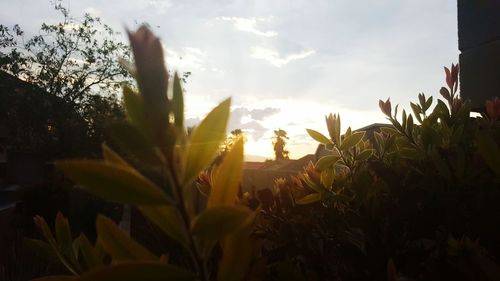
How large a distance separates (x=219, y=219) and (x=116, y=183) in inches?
4.8

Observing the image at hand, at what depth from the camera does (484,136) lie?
782 mm

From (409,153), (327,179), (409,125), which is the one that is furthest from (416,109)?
(327,179)

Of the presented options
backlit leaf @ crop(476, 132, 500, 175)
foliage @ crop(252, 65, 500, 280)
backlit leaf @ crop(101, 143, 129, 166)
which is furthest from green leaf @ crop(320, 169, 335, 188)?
backlit leaf @ crop(101, 143, 129, 166)

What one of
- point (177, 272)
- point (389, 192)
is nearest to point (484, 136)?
point (177, 272)

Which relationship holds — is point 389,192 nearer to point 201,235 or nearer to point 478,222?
point 478,222

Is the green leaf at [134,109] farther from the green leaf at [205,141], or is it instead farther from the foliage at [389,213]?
the foliage at [389,213]

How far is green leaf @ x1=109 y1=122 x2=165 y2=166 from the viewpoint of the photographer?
1.75 feet

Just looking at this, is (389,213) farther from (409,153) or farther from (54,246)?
(54,246)

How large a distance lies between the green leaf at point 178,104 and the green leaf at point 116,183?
0.08 meters

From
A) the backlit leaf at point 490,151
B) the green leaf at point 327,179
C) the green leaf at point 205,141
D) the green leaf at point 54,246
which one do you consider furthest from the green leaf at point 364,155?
the green leaf at point 205,141

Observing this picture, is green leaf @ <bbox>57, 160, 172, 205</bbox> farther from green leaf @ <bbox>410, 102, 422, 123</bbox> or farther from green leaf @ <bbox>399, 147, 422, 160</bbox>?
green leaf @ <bbox>410, 102, 422, 123</bbox>

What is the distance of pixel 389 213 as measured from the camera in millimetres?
1276

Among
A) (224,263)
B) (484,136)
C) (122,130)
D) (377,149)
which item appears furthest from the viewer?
(377,149)

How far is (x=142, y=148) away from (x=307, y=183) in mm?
953
